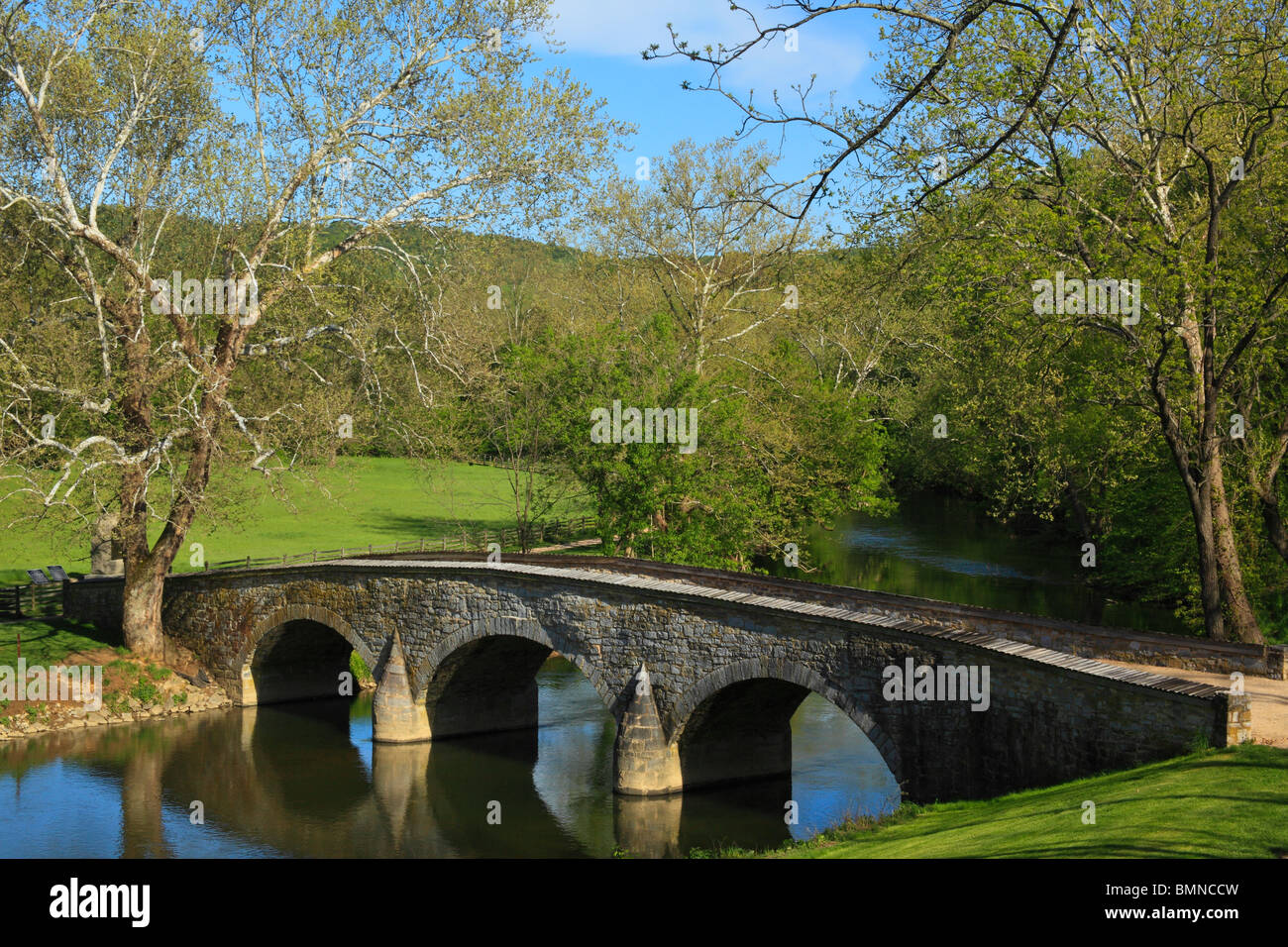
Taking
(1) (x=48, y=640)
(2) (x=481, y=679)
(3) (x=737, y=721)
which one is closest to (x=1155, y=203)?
(3) (x=737, y=721)

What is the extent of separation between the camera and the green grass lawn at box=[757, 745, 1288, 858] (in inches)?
429

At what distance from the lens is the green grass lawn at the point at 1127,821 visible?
10906 mm

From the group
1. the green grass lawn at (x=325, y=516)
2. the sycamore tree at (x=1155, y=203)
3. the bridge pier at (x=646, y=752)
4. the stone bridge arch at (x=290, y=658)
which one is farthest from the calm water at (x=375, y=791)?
the sycamore tree at (x=1155, y=203)

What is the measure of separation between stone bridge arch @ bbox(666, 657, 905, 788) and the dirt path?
628 centimetres

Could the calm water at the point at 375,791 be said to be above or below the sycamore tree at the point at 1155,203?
below

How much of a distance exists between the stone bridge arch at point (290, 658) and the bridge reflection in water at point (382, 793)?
1.62 metres

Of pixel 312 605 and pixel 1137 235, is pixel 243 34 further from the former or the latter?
pixel 1137 235

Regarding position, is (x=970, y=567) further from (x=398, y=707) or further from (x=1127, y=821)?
(x=1127, y=821)

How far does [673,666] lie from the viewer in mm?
24203

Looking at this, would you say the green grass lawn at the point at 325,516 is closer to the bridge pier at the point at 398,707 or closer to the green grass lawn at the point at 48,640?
the green grass lawn at the point at 48,640
